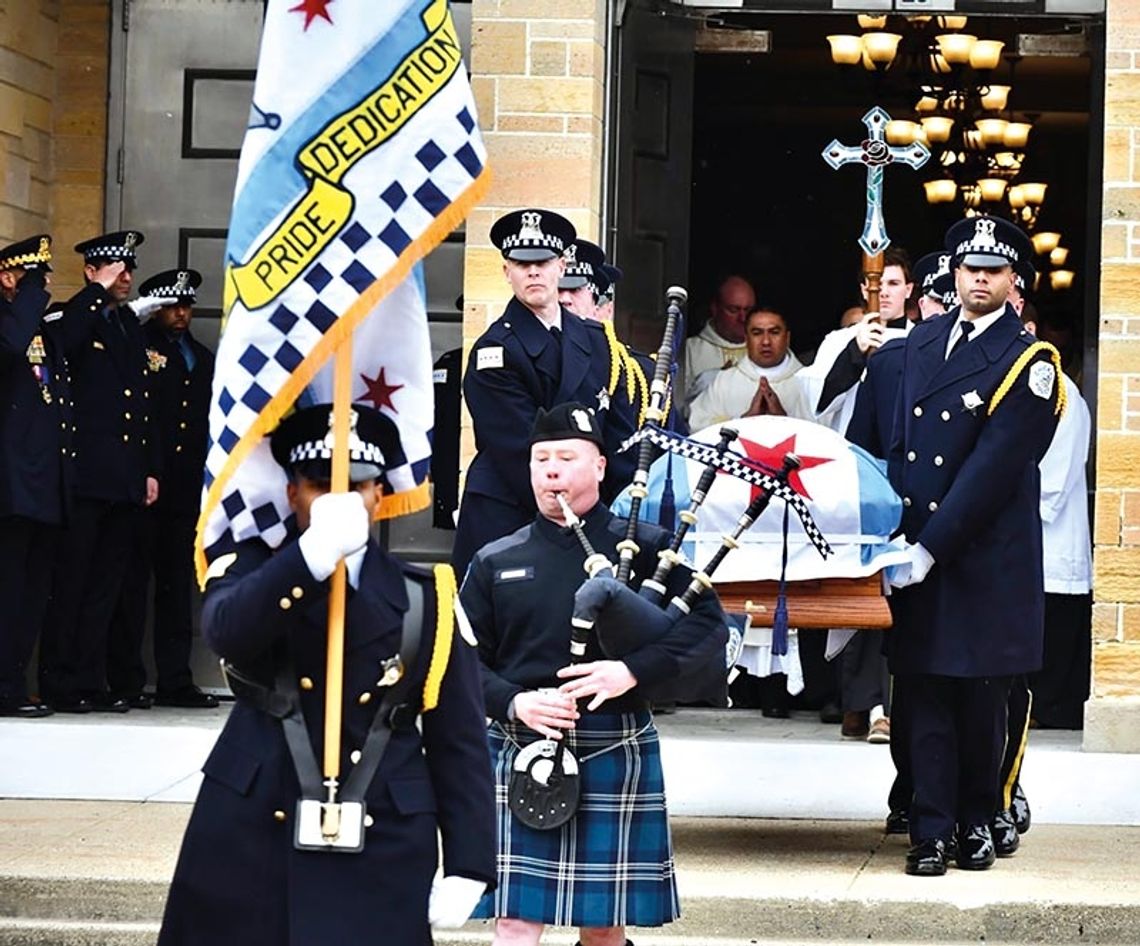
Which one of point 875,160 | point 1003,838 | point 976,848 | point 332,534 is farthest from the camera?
point 875,160

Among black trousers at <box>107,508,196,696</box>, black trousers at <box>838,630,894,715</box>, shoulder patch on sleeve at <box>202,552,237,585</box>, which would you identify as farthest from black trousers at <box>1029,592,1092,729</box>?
shoulder patch on sleeve at <box>202,552,237,585</box>

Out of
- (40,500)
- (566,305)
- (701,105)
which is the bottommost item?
(40,500)

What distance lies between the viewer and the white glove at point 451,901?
5.14 metres

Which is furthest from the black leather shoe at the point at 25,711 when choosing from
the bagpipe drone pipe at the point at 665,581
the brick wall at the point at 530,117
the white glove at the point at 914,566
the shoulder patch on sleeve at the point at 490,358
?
the bagpipe drone pipe at the point at 665,581

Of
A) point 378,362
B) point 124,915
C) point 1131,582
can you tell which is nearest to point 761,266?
point 1131,582

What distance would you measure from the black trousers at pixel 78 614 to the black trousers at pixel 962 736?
4821mm

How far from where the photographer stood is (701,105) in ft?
47.6

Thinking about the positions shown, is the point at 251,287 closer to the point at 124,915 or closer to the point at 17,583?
the point at 124,915

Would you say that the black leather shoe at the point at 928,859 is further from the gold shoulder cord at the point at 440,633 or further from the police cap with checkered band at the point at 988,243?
the gold shoulder cord at the point at 440,633

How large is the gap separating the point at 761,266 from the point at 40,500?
4.92m

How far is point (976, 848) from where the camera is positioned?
29.2 feet

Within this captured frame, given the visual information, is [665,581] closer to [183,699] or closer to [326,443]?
[326,443]

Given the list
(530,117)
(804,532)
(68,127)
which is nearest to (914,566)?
(804,532)

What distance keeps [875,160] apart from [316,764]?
6129 mm
